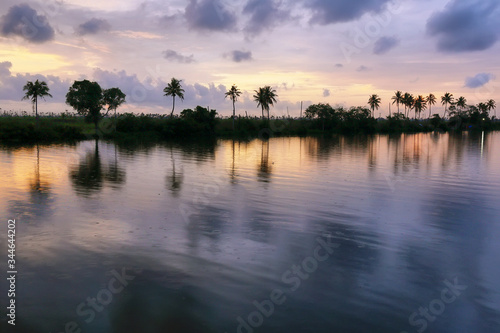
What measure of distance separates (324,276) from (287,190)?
440 inches

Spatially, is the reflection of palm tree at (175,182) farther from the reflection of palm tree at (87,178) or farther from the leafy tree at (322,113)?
the leafy tree at (322,113)

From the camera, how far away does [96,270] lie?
9.16 meters

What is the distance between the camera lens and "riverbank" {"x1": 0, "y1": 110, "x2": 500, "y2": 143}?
206 feet

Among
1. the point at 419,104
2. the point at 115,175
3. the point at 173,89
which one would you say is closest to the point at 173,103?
the point at 173,89

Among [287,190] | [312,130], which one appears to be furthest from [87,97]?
[287,190]

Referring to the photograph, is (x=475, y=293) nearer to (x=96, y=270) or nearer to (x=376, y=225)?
(x=376, y=225)

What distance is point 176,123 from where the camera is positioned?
281ft

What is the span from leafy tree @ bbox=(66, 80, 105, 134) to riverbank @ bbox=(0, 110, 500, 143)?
322cm

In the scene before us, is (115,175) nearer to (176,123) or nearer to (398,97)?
(176,123)

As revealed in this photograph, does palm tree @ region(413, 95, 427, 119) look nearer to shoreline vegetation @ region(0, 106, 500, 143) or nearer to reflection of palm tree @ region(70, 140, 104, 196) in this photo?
shoreline vegetation @ region(0, 106, 500, 143)

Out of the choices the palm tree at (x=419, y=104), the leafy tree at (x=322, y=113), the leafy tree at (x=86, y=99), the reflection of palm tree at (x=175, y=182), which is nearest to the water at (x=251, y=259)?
the reflection of palm tree at (x=175, y=182)

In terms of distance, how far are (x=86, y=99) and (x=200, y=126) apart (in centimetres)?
2612

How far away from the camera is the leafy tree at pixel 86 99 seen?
278ft

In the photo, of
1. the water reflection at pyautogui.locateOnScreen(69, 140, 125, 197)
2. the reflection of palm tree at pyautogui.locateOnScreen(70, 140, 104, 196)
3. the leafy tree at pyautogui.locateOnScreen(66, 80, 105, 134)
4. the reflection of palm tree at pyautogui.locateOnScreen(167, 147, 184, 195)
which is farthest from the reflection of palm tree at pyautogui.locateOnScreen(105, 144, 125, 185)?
the leafy tree at pyautogui.locateOnScreen(66, 80, 105, 134)
